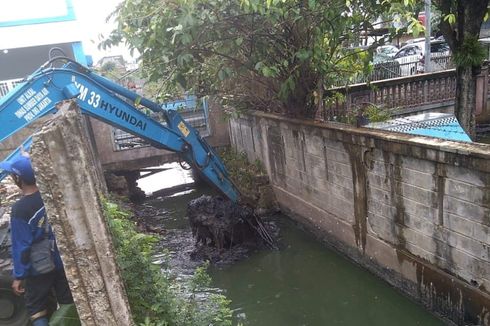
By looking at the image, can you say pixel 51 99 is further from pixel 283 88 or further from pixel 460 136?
pixel 460 136

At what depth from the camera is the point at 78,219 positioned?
7.23ft

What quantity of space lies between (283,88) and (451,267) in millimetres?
3621

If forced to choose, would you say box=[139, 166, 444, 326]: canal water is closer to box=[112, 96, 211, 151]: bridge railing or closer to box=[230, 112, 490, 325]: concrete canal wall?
box=[230, 112, 490, 325]: concrete canal wall

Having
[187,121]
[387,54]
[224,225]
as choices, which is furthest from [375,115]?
[387,54]

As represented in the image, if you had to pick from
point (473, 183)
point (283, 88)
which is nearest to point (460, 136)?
point (473, 183)

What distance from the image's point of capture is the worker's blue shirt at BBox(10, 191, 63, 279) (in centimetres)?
328

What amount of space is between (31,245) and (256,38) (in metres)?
4.73

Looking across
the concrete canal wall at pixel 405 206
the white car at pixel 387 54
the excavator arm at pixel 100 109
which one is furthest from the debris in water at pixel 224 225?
the white car at pixel 387 54

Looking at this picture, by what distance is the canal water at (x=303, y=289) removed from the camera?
18.0 feet

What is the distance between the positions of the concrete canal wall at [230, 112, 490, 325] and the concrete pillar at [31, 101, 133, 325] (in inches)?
148

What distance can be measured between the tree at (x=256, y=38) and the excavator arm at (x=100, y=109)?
646 mm

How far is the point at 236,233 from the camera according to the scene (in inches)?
304

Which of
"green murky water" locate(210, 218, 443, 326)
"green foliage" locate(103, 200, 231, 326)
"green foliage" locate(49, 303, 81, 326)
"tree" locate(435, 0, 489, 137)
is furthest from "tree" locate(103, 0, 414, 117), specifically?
"green foliage" locate(49, 303, 81, 326)

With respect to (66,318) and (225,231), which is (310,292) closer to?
(225,231)
